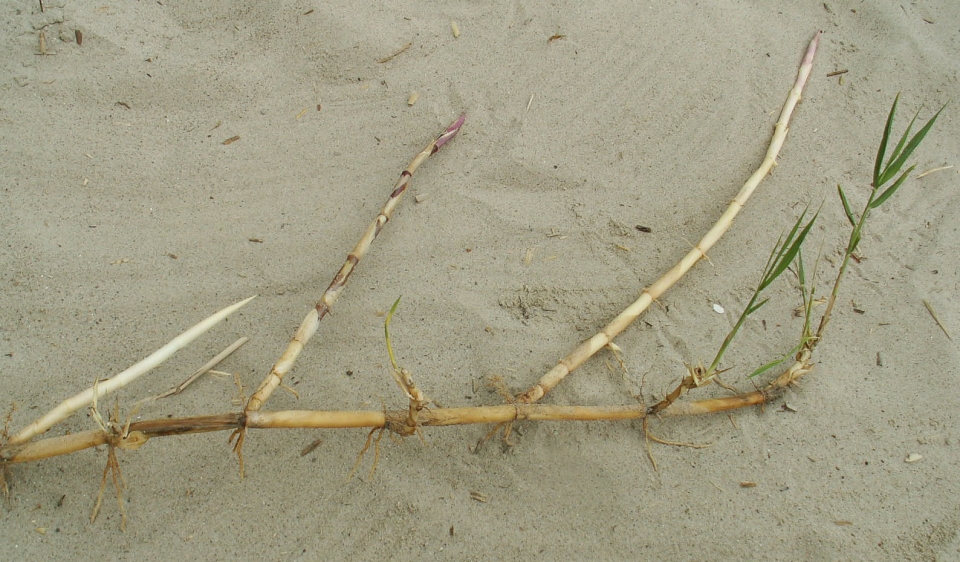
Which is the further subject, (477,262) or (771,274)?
(477,262)

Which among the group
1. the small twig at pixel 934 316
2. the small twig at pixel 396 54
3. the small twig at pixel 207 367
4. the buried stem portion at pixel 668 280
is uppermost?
the small twig at pixel 396 54

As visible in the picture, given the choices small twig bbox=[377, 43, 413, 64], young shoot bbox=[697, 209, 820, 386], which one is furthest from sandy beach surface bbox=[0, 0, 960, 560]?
young shoot bbox=[697, 209, 820, 386]

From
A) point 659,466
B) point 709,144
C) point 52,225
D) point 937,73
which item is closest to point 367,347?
point 659,466

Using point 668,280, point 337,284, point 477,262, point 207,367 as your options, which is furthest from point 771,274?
point 207,367

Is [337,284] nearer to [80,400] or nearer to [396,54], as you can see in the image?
[80,400]

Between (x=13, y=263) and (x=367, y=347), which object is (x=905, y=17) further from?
(x=13, y=263)

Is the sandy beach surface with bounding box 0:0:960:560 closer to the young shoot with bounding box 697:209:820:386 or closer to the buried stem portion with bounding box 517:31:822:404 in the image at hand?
the buried stem portion with bounding box 517:31:822:404

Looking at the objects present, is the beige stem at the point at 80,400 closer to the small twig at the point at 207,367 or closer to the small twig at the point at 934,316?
the small twig at the point at 207,367

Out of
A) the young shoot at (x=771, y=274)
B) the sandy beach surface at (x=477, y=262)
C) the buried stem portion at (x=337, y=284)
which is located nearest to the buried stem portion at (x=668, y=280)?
the sandy beach surface at (x=477, y=262)
